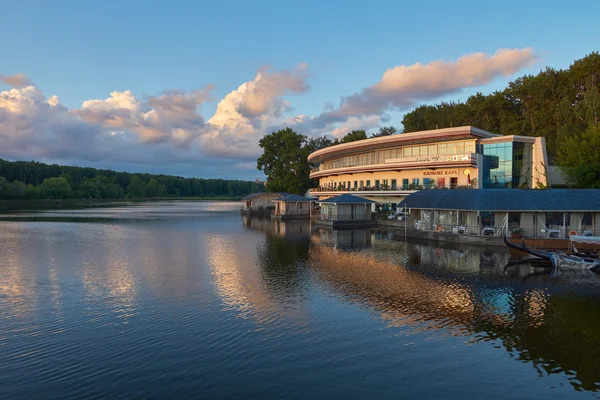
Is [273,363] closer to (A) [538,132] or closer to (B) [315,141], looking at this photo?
(A) [538,132]

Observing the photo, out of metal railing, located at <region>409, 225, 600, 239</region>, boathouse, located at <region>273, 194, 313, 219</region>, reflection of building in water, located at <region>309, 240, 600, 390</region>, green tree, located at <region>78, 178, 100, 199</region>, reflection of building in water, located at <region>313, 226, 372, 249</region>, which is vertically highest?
green tree, located at <region>78, 178, 100, 199</region>

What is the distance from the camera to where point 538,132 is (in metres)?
94.8

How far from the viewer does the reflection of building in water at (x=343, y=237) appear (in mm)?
48594

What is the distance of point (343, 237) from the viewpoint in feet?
182

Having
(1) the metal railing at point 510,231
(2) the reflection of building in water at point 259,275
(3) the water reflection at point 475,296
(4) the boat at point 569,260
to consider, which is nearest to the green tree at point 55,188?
(2) the reflection of building in water at point 259,275

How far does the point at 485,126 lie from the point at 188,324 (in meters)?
107

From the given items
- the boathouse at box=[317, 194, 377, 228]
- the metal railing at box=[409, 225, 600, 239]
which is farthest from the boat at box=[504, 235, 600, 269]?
the boathouse at box=[317, 194, 377, 228]

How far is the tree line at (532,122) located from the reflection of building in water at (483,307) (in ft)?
129

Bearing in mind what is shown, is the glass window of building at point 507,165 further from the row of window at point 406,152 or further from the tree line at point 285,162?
the tree line at point 285,162

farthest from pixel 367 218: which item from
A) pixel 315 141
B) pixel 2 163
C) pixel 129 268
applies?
pixel 2 163

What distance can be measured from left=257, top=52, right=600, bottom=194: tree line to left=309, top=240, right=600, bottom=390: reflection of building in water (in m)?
39.4

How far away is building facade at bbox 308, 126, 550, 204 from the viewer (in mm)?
65125

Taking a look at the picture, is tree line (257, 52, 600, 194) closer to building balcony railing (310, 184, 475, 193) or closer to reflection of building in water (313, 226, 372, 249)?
building balcony railing (310, 184, 475, 193)

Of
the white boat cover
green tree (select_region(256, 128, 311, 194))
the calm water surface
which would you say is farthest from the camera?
green tree (select_region(256, 128, 311, 194))
